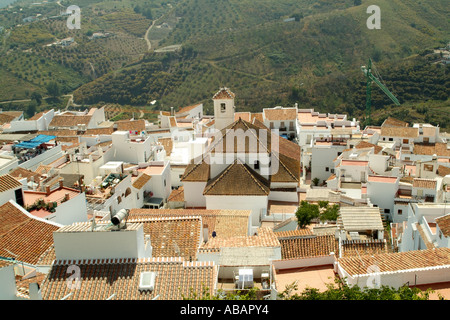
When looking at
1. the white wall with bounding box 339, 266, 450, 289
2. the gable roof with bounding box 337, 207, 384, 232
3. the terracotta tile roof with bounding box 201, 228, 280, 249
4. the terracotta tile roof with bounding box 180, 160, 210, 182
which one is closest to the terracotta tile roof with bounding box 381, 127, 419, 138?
the terracotta tile roof with bounding box 180, 160, 210, 182

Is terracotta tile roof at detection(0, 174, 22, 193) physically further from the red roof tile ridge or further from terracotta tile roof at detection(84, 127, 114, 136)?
terracotta tile roof at detection(84, 127, 114, 136)

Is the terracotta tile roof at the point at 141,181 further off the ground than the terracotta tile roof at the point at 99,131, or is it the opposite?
the terracotta tile roof at the point at 99,131

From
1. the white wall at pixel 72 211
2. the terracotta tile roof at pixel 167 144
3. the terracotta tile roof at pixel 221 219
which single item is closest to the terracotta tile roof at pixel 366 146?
the terracotta tile roof at pixel 167 144

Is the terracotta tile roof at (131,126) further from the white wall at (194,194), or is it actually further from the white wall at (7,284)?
the white wall at (7,284)

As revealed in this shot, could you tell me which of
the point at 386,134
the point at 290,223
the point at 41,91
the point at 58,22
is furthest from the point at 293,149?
the point at 58,22

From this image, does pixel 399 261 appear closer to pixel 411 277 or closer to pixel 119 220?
pixel 411 277

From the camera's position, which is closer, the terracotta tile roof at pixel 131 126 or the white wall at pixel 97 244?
the white wall at pixel 97 244

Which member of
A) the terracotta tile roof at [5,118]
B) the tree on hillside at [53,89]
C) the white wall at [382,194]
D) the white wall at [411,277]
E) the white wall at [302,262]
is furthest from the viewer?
the tree on hillside at [53,89]
